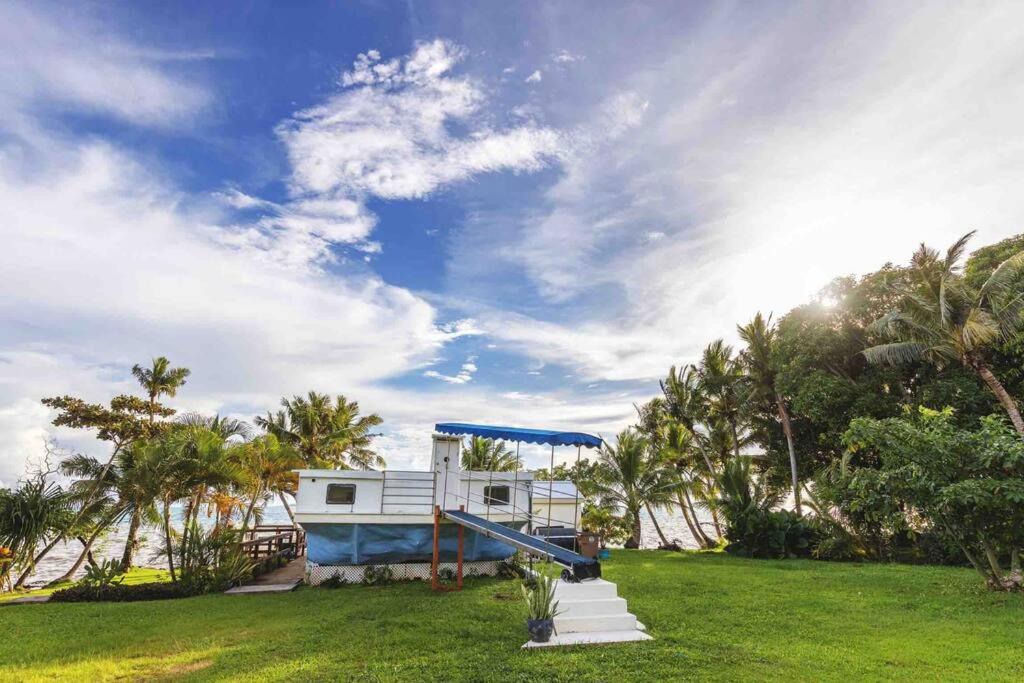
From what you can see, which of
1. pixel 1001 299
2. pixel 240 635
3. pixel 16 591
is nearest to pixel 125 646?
pixel 240 635

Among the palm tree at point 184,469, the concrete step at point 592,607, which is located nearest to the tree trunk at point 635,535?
the concrete step at point 592,607

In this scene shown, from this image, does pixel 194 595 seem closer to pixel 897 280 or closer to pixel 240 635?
pixel 240 635

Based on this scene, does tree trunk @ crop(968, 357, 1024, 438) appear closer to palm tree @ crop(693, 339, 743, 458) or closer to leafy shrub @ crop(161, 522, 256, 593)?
palm tree @ crop(693, 339, 743, 458)

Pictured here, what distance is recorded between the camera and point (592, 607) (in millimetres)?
8828

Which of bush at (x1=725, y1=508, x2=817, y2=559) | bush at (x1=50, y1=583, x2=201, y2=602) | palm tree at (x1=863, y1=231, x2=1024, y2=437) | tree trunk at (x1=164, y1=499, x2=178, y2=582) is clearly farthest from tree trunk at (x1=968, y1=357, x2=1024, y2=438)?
tree trunk at (x1=164, y1=499, x2=178, y2=582)

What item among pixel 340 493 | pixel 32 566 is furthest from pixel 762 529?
pixel 32 566

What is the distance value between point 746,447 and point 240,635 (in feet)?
85.2

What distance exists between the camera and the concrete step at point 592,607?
8688 millimetres

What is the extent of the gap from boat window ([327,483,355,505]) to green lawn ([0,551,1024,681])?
2.21m

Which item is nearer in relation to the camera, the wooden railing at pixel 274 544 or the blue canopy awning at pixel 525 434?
the blue canopy awning at pixel 525 434

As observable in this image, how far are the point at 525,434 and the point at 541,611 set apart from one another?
6.56 m

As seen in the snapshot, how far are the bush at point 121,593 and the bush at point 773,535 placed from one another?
18.7 meters

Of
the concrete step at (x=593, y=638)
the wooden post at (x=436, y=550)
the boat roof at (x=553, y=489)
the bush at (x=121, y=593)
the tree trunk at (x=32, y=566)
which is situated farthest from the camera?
the boat roof at (x=553, y=489)

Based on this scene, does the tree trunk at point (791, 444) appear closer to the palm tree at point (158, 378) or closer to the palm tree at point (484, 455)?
the palm tree at point (484, 455)
